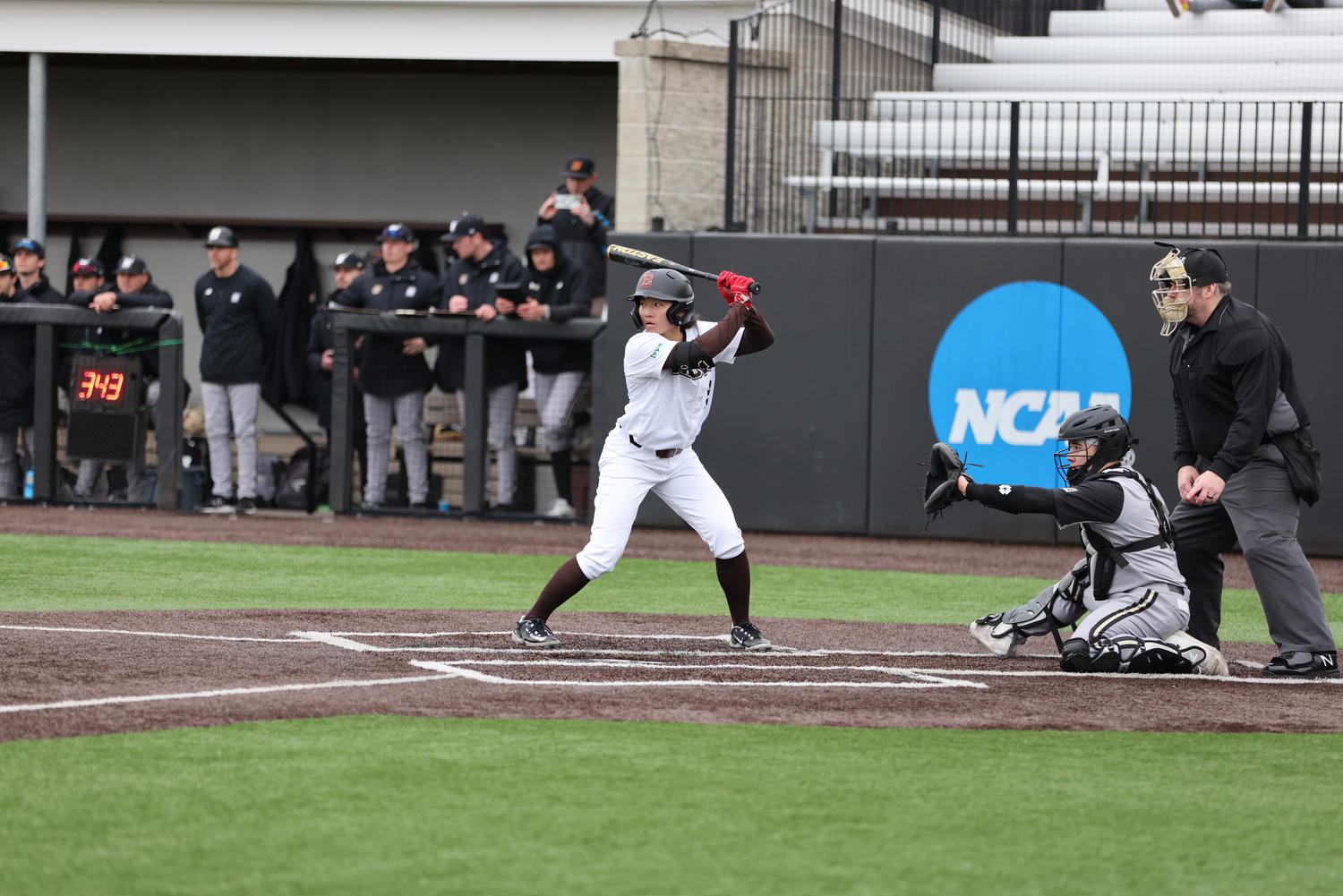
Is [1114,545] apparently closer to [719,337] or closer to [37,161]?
[719,337]

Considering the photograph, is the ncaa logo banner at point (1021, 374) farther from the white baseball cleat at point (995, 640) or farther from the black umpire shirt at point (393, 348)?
the white baseball cleat at point (995, 640)

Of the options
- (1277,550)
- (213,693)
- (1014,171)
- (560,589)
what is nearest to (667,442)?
(560,589)

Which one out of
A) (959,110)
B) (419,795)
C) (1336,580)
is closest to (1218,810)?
(419,795)

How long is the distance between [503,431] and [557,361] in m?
0.76

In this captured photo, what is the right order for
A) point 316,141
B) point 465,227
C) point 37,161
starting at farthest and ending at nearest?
point 316,141 < point 37,161 < point 465,227

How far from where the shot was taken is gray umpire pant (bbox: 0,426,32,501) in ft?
46.0

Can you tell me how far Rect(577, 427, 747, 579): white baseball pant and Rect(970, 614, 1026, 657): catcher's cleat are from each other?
3.81 ft

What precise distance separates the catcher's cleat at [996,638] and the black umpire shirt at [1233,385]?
45.9 inches

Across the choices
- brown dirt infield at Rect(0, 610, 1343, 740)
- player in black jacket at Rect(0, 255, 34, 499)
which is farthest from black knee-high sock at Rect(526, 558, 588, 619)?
player in black jacket at Rect(0, 255, 34, 499)

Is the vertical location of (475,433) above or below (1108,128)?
below

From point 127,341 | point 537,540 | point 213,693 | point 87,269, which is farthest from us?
point 87,269

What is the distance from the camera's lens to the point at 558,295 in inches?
533

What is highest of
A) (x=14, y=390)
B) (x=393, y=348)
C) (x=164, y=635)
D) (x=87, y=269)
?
(x=87, y=269)

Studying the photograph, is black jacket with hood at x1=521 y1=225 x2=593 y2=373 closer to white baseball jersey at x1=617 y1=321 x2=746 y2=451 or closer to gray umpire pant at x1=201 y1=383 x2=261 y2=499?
gray umpire pant at x1=201 y1=383 x2=261 y2=499
